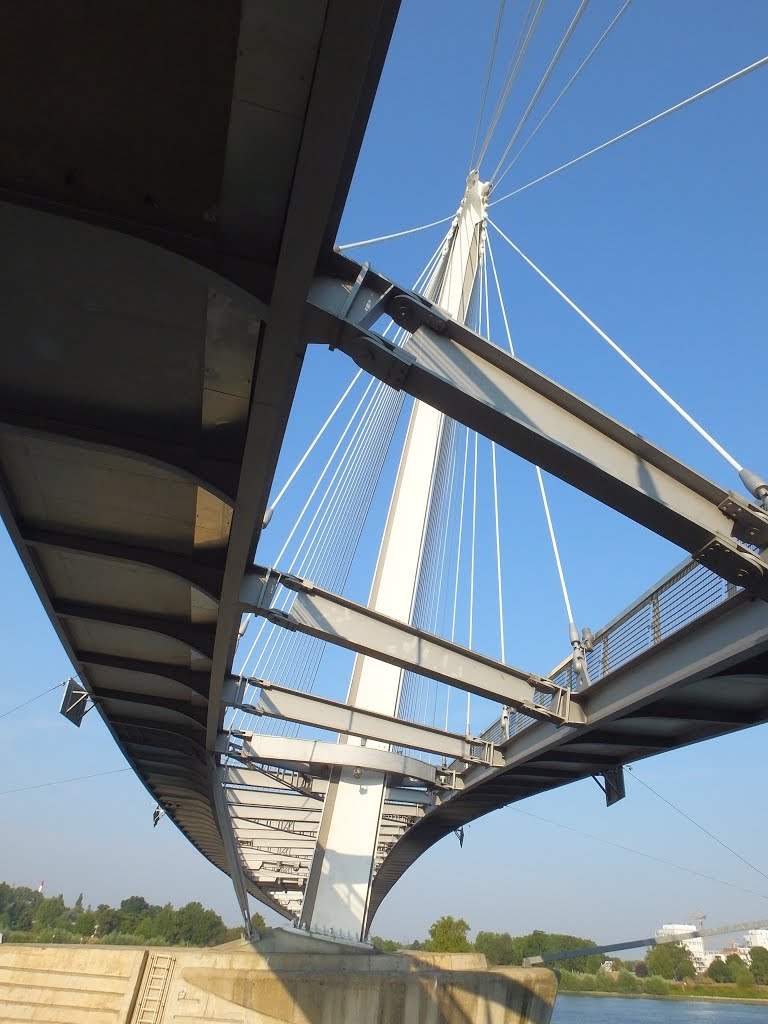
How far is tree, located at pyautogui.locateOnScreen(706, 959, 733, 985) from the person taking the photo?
123m

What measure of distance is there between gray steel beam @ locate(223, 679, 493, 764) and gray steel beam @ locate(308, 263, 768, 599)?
8643mm

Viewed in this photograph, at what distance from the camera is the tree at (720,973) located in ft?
404

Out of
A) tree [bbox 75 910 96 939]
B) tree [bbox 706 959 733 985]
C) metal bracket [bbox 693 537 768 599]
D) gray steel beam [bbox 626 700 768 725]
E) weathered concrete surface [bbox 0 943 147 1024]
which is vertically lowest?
weathered concrete surface [bbox 0 943 147 1024]

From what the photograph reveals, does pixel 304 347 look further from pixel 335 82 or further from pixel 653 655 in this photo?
pixel 653 655

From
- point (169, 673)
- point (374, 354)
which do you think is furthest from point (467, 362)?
point (169, 673)

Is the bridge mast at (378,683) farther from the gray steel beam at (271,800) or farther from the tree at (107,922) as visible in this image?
the tree at (107,922)

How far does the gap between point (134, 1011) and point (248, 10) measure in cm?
2143

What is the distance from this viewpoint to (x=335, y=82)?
3510 mm

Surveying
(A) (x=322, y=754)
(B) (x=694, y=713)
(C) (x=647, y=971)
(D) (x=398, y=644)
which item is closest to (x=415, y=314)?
(D) (x=398, y=644)

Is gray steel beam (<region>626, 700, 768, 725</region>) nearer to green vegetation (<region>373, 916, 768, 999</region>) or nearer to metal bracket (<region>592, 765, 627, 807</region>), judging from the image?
metal bracket (<region>592, 765, 627, 807</region>)

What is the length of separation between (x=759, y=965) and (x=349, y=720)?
5742 inches

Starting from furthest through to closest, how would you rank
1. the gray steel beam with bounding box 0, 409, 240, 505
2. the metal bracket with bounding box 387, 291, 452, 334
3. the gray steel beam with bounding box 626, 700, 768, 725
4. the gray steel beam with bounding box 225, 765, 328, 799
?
the gray steel beam with bounding box 225, 765, 328, 799 < the gray steel beam with bounding box 626, 700, 768, 725 < the gray steel beam with bounding box 0, 409, 240, 505 < the metal bracket with bounding box 387, 291, 452, 334

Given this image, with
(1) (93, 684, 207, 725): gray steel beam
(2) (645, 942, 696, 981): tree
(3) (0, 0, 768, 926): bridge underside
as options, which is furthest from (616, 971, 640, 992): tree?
(3) (0, 0, 768, 926): bridge underside

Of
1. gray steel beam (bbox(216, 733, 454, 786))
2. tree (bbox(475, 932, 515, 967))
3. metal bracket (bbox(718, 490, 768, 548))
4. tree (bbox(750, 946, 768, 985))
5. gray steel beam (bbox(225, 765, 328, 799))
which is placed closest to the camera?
metal bracket (bbox(718, 490, 768, 548))
